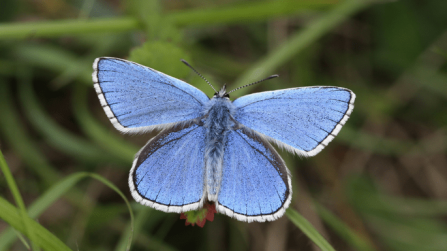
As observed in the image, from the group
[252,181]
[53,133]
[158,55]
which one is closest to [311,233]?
[252,181]

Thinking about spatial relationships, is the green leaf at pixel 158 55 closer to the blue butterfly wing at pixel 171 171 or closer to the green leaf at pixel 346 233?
the blue butterfly wing at pixel 171 171

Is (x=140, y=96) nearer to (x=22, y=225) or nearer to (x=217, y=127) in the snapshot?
(x=217, y=127)

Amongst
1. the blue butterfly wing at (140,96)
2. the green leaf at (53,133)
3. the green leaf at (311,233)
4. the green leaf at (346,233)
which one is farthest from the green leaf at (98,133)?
the green leaf at (346,233)

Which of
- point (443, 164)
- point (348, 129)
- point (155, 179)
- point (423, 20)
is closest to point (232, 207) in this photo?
point (155, 179)

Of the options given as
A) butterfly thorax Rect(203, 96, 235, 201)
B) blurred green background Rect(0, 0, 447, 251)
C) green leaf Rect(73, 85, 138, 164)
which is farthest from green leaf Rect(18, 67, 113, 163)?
butterfly thorax Rect(203, 96, 235, 201)

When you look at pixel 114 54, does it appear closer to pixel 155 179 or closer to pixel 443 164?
pixel 155 179

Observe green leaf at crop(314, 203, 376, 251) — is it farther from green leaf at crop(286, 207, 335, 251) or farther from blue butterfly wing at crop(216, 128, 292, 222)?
blue butterfly wing at crop(216, 128, 292, 222)
